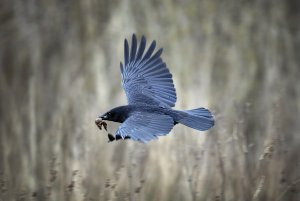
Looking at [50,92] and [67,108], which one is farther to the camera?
[50,92]

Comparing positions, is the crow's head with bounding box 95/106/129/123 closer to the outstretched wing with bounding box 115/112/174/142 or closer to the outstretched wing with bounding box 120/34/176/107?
the outstretched wing with bounding box 115/112/174/142

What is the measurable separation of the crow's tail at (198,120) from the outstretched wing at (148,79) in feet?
1.19

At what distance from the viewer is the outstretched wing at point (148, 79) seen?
4629 millimetres

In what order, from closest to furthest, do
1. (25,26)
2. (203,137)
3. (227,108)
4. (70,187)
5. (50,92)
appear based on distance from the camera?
(70,187)
(203,137)
(227,108)
(50,92)
(25,26)

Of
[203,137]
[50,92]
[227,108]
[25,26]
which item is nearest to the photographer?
[203,137]

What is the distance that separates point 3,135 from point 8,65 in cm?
120

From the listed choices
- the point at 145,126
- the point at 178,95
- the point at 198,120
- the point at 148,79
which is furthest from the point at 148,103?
the point at 178,95

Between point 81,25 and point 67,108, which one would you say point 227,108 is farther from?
point 81,25

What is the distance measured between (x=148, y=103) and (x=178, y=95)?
4.31 feet

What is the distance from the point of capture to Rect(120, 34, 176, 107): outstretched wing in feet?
15.2

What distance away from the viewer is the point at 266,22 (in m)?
6.75

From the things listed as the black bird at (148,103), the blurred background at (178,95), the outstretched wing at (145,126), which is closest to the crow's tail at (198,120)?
the black bird at (148,103)

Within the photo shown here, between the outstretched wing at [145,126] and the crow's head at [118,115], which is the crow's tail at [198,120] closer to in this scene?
the outstretched wing at [145,126]

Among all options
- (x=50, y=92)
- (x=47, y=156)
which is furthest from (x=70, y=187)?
(x=50, y=92)
